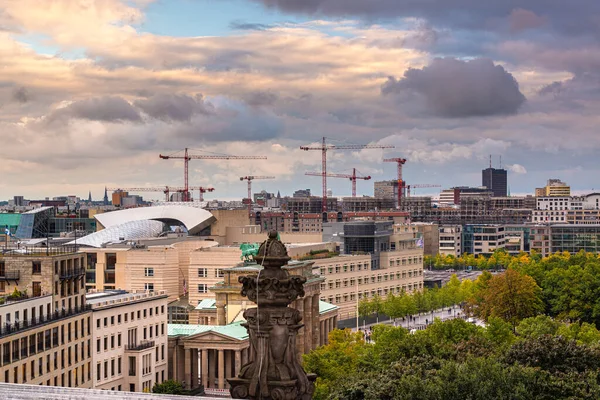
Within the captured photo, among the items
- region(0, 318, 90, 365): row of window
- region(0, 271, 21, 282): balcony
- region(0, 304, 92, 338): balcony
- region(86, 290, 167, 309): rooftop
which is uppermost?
region(0, 271, 21, 282): balcony

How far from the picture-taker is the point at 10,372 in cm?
9769

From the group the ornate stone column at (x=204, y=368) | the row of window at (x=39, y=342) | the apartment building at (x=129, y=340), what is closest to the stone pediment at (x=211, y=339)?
the ornate stone column at (x=204, y=368)

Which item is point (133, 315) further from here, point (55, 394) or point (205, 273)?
point (55, 394)

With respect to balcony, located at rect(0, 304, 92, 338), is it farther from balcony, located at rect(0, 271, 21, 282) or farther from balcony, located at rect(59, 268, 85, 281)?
balcony, located at rect(0, 271, 21, 282)

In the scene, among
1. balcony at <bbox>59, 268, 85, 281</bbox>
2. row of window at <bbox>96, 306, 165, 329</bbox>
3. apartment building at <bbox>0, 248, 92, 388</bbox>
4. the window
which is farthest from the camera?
row of window at <bbox>96, 306, 165, 329</bbox>

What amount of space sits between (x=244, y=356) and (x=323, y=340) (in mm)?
23308

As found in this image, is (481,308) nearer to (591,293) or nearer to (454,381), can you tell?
(591,293)

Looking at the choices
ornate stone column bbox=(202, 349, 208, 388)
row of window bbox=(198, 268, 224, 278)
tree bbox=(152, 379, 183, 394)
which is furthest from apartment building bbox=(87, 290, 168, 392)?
row of window bbox=(198, 268, 224, 278)

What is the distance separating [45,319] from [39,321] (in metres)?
1.22

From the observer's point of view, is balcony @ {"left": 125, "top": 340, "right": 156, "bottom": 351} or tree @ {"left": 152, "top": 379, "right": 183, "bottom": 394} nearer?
tree @ {"left": 152, "top": 379, "right": 183, "bottom": 394}

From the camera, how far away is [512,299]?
569 ft

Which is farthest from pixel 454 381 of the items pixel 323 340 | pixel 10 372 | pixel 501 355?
pixel 323 340

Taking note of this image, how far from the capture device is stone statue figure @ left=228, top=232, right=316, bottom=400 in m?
31.4

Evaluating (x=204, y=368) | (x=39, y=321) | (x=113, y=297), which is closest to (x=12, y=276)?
(x=39, y=321)
